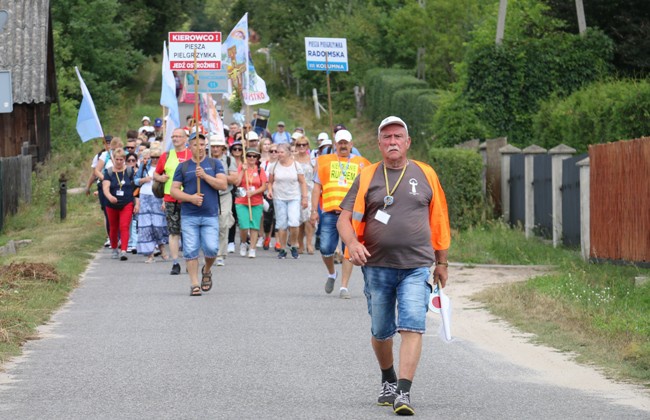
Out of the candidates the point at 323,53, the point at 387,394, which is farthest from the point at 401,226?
the point at 323,53

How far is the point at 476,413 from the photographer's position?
8.80 meters

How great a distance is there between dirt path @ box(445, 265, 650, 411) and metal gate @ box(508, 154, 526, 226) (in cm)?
455

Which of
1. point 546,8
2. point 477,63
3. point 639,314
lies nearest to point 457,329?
point 639,314

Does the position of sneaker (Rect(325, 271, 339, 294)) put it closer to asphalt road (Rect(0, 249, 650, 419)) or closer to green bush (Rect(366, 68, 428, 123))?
asphalt road (Rect(0, 249, 650, 419))

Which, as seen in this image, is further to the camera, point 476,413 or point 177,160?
point 177,160

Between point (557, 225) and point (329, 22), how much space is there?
40863 millimetres

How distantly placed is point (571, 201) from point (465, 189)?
369 cm

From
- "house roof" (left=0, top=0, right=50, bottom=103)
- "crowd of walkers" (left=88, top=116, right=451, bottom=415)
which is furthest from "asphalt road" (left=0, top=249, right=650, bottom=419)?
"house roof" (left=0, top=0, right=50, bottom=103)

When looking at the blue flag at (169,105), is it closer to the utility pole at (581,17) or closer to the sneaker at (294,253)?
the sneaker at (294,253)

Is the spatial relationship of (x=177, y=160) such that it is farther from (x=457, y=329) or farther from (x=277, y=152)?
(x=457, y=329)

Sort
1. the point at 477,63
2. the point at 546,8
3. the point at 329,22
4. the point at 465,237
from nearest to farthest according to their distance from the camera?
1. the point at 465,237
2. the point at 477,63
3. the point at 546,8
4. the point at 329,22

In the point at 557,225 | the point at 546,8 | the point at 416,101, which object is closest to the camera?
the point at 557,225

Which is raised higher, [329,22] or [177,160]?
[329,22]

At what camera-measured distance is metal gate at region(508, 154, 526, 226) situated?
75.5ft
